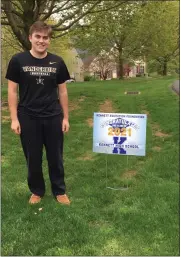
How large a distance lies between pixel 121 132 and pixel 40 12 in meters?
11.5

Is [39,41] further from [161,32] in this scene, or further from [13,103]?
[161,32]

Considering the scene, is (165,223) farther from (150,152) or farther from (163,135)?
(163,135)

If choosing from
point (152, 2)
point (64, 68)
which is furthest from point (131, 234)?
point (152, 2)

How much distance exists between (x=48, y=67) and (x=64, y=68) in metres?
0.23

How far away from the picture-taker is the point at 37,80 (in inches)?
176

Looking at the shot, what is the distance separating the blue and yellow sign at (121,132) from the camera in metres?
5.49

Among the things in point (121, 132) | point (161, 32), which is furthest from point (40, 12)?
point (161, 32)

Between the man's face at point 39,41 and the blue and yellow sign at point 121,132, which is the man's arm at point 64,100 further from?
the blue and yellow sign at point 121,132

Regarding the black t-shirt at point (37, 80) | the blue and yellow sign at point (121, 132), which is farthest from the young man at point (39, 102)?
the blue and yellow sign at point (121, 132)

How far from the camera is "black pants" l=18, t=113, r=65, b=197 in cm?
466

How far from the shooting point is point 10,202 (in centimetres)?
495

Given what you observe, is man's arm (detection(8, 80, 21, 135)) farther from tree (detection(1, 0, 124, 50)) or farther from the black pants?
tree (detection(1, 0, 124, 50))

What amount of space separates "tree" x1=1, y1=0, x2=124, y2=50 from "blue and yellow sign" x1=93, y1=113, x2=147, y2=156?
9.05m

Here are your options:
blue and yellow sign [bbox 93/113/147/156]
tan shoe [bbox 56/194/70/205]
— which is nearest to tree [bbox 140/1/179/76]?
blue and yellow sign [bbox 93/113/147/156]
